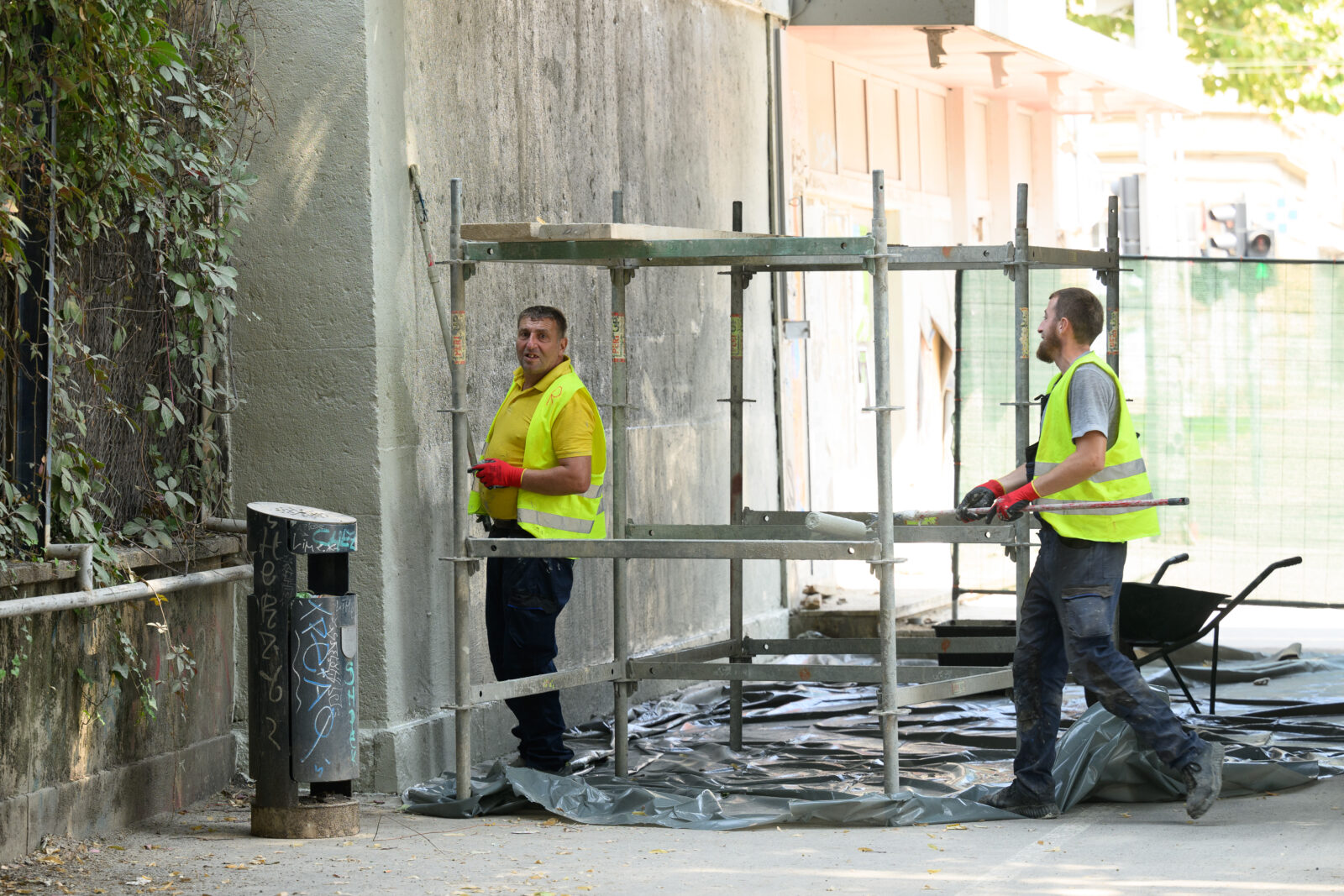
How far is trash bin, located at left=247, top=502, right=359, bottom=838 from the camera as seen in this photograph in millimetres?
6145

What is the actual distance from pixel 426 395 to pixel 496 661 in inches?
44.3

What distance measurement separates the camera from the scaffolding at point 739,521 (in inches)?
256

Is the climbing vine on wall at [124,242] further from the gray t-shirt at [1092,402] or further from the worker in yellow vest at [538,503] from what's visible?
the gray t-shirt at [1092,402]

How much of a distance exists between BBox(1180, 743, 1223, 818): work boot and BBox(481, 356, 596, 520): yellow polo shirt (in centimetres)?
252

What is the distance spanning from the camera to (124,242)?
6387mm

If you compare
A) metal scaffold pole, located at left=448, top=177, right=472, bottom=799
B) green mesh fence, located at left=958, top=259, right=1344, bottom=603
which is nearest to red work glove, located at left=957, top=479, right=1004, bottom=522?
metal scaffold pole, located at left=448, top=177, right=472, bottom=799

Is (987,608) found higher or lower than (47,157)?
lower

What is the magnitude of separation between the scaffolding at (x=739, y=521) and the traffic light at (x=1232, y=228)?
19.6 metres

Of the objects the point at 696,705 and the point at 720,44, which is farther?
the point at 720,44

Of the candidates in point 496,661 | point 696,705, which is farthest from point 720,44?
point 496,661

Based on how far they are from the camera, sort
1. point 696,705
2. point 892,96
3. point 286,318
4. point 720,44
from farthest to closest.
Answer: point 892,96 → point 720,44 → point 696,705 → point 286,318

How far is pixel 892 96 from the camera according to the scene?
14.5 meters

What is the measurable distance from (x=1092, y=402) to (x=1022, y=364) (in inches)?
39.4

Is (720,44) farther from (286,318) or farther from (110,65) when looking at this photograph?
(110,65)
